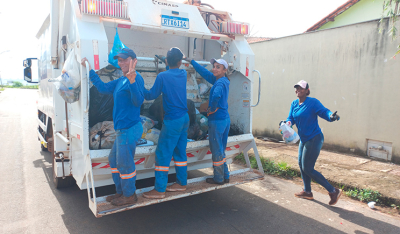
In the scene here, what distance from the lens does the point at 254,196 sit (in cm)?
418

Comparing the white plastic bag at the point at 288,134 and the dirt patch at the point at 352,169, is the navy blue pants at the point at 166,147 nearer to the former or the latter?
the white plastic bag at the point at 288,134

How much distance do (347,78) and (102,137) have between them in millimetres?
5466

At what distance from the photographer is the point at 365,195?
13.3ft

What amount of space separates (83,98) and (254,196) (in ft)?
8.98

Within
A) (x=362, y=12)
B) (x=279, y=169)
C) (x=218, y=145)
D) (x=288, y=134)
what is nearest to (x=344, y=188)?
(x=279, y=169)

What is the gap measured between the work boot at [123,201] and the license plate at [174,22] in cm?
194

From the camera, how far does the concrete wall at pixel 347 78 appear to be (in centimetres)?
560

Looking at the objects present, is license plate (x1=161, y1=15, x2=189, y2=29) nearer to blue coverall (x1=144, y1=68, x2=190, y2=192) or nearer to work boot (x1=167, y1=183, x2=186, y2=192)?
blue coverall (x1=144, y1=68, x2=190, y2=192)

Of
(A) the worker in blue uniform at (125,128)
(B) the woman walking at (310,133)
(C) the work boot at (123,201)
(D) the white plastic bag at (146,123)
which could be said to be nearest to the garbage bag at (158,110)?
(D) the white plastic bag at (146,123)

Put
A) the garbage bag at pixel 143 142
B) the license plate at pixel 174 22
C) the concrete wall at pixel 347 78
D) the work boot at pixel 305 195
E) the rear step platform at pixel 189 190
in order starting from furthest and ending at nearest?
the concrete wall at pixel 347 78 → the work boot at pixel 305 195 → the license plate at pixel 174 22 → the garbage bag at pixel 143 142 → the rear step platform at pixel 189 190

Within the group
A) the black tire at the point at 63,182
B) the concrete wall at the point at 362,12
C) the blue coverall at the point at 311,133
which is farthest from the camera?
the concrete wall at the point at 362,12

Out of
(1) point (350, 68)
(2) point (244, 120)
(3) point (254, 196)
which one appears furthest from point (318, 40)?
(3) point (254, 196)

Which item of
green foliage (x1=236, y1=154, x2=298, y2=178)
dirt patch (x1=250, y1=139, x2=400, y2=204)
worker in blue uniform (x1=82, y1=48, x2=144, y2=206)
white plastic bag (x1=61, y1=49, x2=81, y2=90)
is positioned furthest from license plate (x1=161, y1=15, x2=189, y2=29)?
dirt patch (x1=250, y1=139, x2=400, y2=204)

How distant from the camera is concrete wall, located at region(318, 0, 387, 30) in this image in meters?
9.36
